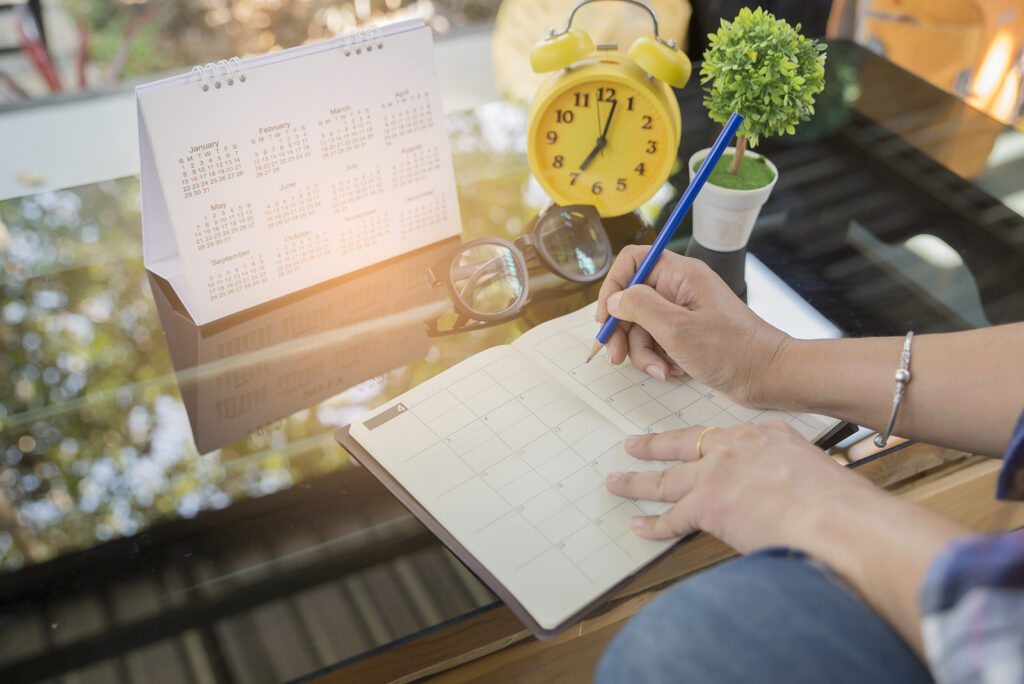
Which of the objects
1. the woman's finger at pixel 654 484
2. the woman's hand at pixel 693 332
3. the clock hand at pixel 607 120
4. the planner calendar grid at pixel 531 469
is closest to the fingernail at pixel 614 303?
the woman's hand at pixel 693 332

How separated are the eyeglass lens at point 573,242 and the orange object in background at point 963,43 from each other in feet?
5.11

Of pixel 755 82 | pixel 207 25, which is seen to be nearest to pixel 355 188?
pixel 755 82

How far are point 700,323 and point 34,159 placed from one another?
8.66 ft

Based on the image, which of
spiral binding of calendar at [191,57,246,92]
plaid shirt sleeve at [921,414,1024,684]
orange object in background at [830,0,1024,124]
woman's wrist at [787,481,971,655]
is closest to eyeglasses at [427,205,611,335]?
spiral binding of calendar at [191,57,246,92]

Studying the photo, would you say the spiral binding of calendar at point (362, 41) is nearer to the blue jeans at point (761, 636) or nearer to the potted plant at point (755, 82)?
the potted plant at point (755, 82)

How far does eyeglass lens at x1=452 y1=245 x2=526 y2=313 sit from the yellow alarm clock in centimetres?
17

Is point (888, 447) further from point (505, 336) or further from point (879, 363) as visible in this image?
point (505, 336)

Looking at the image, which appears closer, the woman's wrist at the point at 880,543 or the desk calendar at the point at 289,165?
the woman's wrist at the point at 880,543

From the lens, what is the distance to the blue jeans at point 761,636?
22.5 inches

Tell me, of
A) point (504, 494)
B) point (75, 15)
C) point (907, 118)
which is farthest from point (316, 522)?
point (75, 15)

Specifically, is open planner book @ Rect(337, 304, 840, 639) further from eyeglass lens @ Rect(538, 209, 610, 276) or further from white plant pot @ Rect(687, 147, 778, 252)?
white plant pot @ Rect(687, 147, 778, 252)

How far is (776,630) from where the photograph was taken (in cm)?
58

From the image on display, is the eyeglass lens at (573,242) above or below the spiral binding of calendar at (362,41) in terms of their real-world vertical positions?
below

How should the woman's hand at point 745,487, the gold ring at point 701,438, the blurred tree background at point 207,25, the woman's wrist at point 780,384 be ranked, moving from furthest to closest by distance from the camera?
1. the blurred tree background at point 207,25
2. the woman's wrist at point 780,384
3. the gold ring at point 701,438
4. the woman's hand at point 745,487
